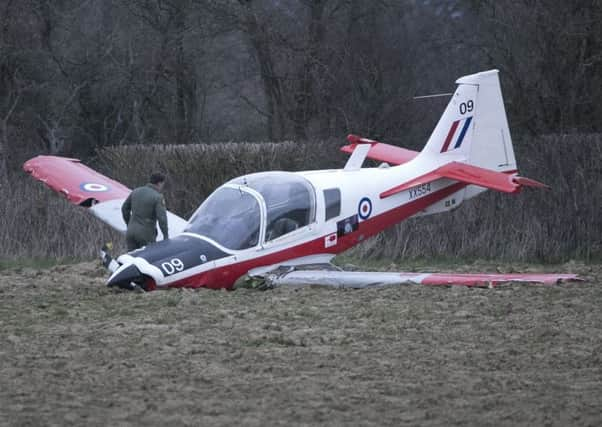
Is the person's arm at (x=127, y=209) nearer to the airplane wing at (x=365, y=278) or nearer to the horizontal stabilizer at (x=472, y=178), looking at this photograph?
the airplane wing at (x=365, y=278)

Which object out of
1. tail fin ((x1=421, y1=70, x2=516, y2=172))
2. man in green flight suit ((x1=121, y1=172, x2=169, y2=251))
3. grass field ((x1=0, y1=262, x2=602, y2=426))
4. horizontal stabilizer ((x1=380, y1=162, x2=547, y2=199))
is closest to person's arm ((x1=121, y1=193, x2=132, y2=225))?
man in green flight suit ((x1=121, y1=172, x2=169, y2=251))

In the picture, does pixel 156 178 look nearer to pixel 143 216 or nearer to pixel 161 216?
pixel 143 216

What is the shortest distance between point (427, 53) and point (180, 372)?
103ft

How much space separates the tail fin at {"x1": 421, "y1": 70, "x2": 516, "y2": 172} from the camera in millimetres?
16547

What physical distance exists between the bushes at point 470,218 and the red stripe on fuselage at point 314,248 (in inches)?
122

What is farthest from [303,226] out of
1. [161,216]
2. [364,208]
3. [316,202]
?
[161,216]

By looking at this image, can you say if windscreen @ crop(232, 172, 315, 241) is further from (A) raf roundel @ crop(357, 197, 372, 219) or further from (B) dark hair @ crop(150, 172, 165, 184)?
(B) dark hair @ crop(150, 172, 165, 184)

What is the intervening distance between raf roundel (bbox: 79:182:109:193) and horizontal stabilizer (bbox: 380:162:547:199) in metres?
4.35

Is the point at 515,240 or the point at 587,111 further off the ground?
the point at 587,111

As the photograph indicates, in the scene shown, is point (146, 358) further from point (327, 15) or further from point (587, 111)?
point (327, 15)

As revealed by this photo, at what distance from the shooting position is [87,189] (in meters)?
16.9

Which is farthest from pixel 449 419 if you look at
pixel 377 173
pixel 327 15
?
pixel 327 15

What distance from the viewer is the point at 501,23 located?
2828 cm

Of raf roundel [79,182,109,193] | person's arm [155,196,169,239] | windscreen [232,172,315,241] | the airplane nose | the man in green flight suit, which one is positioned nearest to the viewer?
the airplane nose
